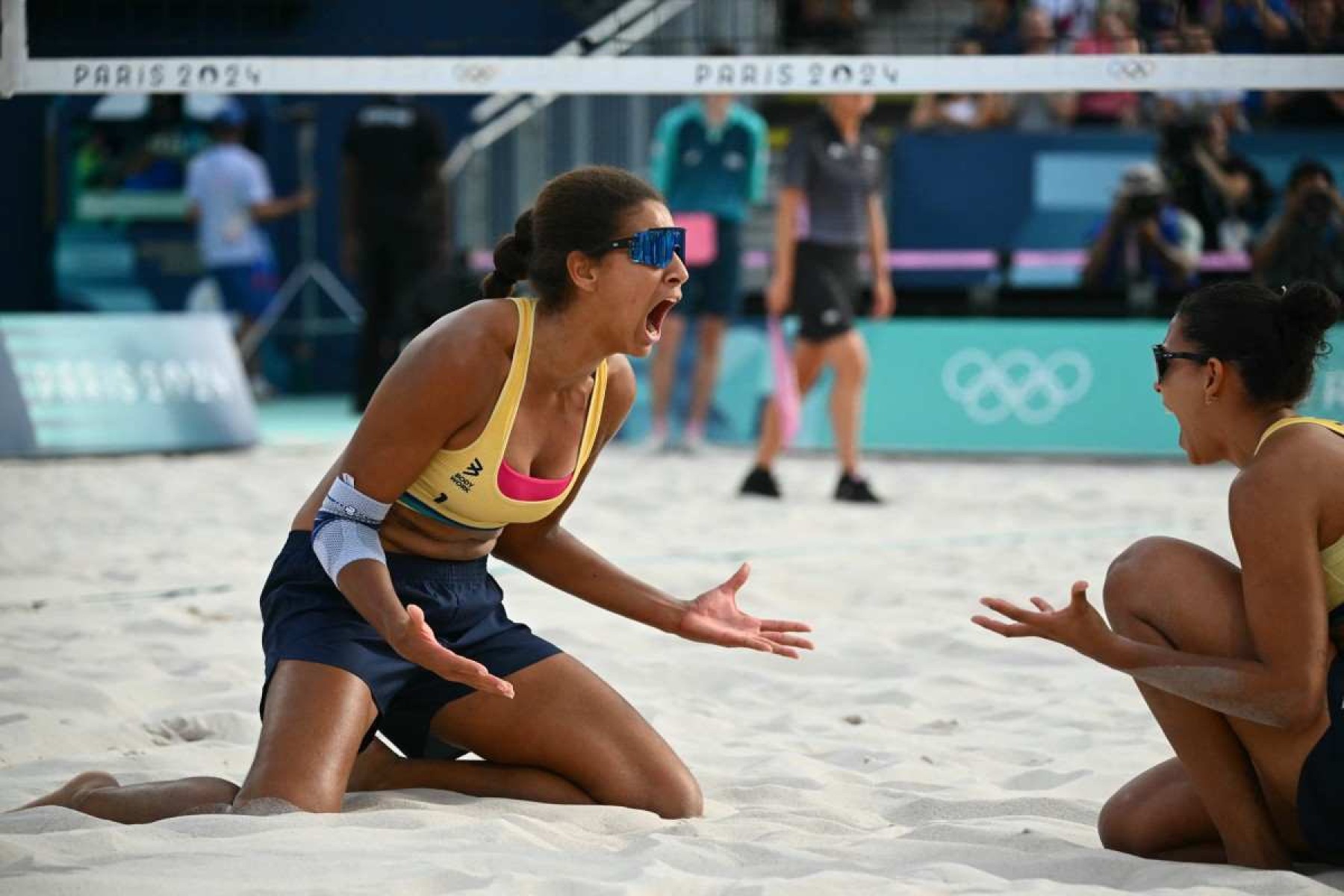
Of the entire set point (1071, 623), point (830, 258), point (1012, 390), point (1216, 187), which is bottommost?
point (1012, 390)

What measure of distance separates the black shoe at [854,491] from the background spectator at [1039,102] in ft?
13.2

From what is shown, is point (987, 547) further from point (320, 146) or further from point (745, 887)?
point (320, 146)

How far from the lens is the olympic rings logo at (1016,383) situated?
9836 mm

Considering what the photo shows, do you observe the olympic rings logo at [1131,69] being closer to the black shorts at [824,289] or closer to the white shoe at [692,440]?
the black shorts at [824,289]

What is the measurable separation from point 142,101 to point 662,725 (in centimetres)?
1083

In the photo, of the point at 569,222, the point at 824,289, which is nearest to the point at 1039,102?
the point at 824,289

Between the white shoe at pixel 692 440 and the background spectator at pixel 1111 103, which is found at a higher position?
the background spectator at pixel 1111 103

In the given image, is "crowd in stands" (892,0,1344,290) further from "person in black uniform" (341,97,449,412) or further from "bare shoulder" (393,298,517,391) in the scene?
"bare shoulder" (393,298,517,391)

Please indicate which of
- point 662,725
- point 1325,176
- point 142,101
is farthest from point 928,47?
point 662,725

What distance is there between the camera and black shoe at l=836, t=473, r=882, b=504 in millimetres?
7922

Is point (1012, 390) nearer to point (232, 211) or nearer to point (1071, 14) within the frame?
point (1071, 14)

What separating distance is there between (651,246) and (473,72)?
1826mm

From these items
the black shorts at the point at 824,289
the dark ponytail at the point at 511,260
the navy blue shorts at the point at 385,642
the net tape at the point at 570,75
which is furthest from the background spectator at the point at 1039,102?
the navy blue shorts at the point at 385,642

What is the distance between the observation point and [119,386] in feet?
31.5
